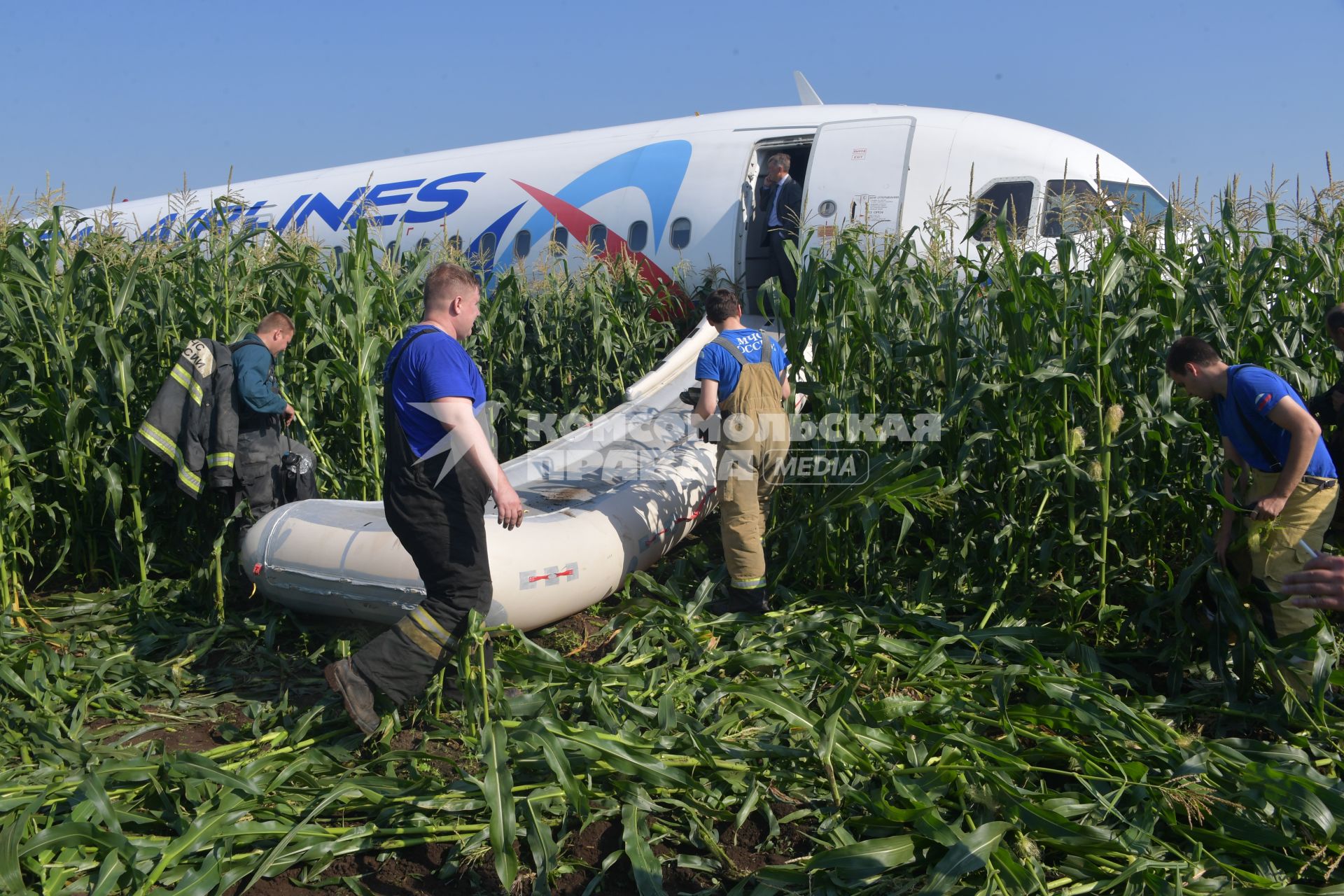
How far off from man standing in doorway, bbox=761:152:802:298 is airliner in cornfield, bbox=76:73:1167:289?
0.19 m

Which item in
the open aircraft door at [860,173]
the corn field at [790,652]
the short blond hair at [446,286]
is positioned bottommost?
the corn field at [790,652]

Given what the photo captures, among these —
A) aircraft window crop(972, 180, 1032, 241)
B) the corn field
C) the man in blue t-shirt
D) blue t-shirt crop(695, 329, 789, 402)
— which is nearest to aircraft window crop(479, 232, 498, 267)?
the corn field

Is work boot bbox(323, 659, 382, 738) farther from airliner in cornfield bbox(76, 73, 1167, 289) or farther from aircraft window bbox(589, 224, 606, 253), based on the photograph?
aircraft window bbox(589, 224, 606, 253)

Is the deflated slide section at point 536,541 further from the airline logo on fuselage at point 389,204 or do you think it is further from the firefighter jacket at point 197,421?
the airline logo on fuselage at point 389,204

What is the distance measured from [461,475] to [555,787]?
145 cm

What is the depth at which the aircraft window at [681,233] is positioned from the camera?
484 inches

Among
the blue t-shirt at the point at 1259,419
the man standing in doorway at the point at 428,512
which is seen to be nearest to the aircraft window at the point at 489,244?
the man standing in doorway at the point at 428,512

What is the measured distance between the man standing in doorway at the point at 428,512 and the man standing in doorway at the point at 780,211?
7.17 metres

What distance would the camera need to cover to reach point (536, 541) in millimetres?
5426

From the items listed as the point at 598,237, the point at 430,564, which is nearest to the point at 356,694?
the point at 430,564

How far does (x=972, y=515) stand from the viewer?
5.62 meters

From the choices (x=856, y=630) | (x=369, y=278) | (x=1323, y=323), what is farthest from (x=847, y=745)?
(x=369, y=278)

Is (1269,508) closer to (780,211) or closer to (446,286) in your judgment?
(446,286)

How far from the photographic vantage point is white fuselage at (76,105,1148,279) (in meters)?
10.9
